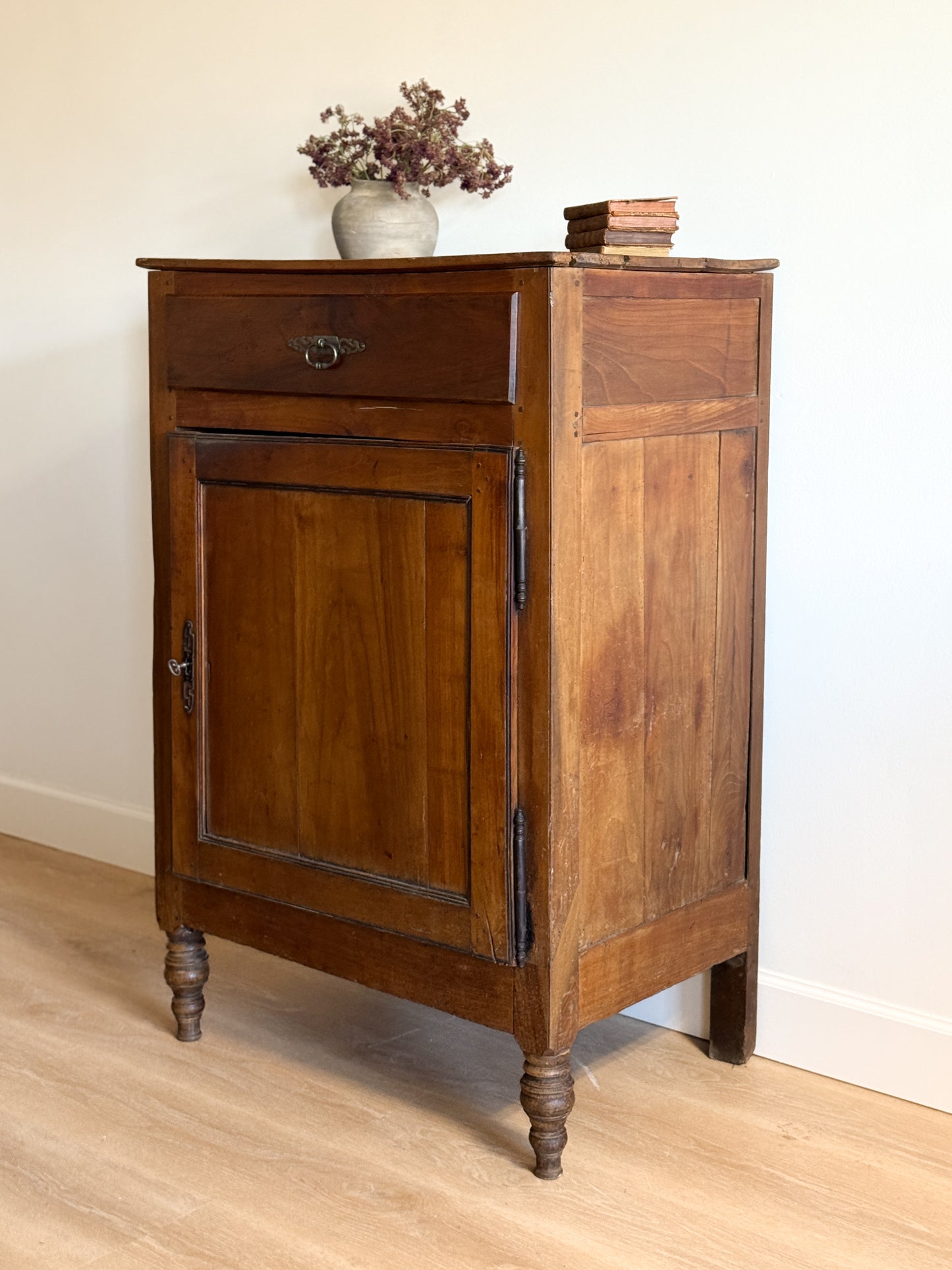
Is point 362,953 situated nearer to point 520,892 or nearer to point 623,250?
point 520,892

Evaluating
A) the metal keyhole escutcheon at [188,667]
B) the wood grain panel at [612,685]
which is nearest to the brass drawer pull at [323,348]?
the wood grain panel at [612,685]

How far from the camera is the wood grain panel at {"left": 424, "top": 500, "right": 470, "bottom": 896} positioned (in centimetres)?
166

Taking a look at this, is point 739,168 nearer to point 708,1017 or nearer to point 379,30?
point 379,30

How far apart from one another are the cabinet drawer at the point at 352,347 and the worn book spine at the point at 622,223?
0.65 feet

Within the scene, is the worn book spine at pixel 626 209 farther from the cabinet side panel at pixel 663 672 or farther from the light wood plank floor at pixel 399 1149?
the light wood plank floor at pixel 399 1149

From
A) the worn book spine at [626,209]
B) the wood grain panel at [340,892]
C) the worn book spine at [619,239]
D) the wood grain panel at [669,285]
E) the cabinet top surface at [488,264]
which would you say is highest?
the worn book spine at [626,209]

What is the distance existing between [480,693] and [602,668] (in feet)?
0.48

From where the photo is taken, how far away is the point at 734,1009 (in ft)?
6.56

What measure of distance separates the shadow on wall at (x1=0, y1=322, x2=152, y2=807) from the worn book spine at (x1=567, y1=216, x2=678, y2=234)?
1.22 metres

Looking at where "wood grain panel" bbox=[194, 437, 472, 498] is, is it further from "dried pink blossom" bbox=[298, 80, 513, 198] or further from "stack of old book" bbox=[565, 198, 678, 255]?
"dried pink blossom" bbox=[298, 80, 513, 198]

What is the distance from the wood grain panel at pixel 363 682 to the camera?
172 cm

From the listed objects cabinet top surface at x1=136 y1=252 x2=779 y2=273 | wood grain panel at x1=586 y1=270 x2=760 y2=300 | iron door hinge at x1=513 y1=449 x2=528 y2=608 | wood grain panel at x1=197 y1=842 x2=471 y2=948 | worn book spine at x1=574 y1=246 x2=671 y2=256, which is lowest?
wood grain panel at x1=197 y1=842 x2=471 y2=948

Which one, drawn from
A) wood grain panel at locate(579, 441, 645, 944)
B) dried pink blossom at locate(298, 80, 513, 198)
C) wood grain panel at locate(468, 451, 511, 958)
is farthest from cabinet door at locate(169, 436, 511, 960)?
dried pink blossom at locate(298, 80, 513, 198)

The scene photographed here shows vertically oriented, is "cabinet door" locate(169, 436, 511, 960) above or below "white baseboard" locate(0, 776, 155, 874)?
above
